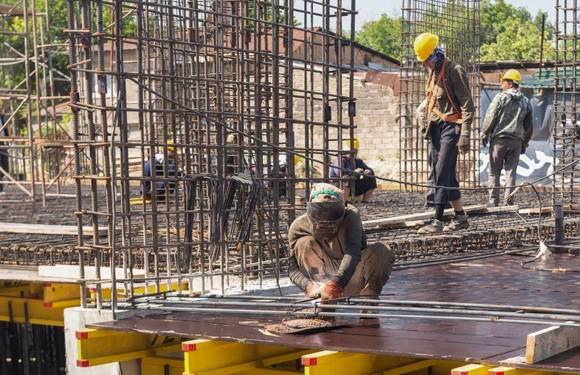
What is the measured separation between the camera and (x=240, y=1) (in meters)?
9.45

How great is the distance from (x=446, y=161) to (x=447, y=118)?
1.54 feet

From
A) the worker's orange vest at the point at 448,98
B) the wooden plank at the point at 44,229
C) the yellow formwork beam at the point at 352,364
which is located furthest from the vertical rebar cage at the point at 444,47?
the yellow formwork beam at the point at 352,364

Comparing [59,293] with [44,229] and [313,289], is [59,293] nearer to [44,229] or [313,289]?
[44,229]

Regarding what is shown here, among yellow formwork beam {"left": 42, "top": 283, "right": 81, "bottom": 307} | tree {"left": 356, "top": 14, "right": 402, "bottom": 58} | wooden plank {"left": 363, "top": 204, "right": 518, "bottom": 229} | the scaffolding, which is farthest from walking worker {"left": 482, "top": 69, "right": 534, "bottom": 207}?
tree {"left": 356, "top": 14, "right": 402, "bottom": 58}

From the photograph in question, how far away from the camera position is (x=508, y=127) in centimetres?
1664

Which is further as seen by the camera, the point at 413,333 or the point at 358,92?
the point at 358,92

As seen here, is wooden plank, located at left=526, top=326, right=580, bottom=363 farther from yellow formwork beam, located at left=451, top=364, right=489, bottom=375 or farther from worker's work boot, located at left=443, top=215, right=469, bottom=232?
worker's work boot, located at left=443, top=215, right=469, bottom=232

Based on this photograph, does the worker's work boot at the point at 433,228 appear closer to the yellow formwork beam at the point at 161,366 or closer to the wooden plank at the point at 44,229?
the wooden plank at the point at 44,229

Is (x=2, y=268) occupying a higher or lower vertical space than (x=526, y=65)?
lower

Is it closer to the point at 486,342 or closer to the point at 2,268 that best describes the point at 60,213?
the point at 2,268

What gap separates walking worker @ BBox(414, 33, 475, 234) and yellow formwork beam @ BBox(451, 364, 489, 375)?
5.80m

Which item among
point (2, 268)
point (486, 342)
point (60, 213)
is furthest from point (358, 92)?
point (486, 342)

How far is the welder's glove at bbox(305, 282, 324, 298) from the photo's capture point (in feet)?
24.7

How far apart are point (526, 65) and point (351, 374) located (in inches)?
956
